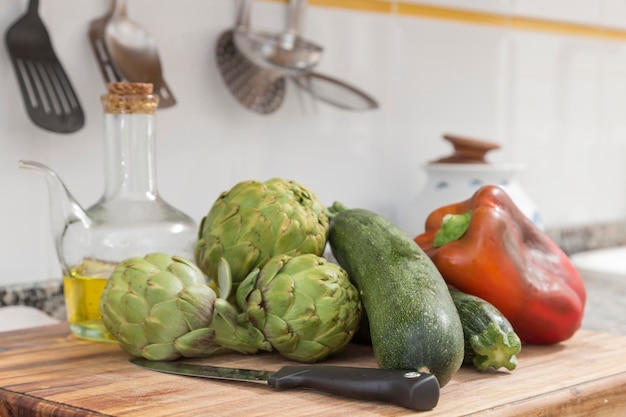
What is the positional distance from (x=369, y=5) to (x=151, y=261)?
2.66 feet

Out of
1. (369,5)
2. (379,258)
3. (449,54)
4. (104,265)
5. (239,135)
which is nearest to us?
(379,258)

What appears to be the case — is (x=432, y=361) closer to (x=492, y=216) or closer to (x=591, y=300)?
(x=492, y=216)

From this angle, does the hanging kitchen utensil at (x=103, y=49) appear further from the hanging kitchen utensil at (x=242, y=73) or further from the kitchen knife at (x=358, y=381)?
the kitchen knife at (x=358, y=381)

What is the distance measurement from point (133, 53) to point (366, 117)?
48 cm

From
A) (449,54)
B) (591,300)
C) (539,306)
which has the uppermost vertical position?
(449,54)

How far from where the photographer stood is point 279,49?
1.36 metres

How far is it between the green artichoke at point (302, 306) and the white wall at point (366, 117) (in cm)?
46

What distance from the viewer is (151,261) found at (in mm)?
885

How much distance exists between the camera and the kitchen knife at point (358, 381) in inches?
27.4

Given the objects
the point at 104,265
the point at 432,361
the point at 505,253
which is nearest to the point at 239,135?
the point at 104,265

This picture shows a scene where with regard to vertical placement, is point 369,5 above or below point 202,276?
above

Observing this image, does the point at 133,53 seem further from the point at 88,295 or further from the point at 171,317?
the point at 171,317

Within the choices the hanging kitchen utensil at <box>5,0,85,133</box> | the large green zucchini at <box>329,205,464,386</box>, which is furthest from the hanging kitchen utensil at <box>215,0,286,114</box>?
the large green zucchini at <box>329,205,464,386</box>

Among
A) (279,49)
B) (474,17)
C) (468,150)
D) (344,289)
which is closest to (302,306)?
(344,289)
